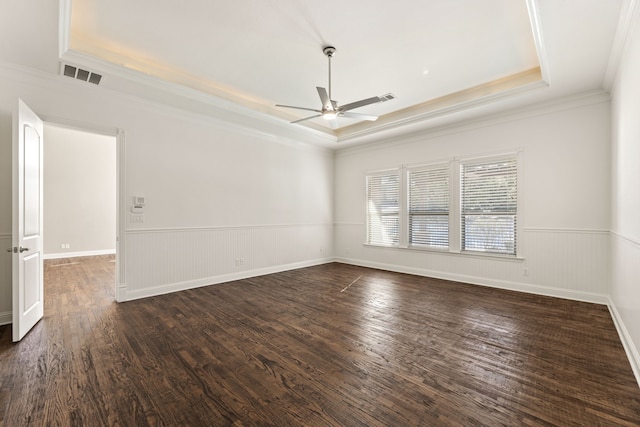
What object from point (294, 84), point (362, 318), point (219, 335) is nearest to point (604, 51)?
point (294, 84)

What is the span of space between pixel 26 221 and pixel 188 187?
2.04m

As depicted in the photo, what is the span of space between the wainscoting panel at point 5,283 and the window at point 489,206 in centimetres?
650

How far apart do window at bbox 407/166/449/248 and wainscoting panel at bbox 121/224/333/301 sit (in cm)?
235

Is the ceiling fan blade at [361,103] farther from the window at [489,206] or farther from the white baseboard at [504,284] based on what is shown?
the white baseboard at [504,284]

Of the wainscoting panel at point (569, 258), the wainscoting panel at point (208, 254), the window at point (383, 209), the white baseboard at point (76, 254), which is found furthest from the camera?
the white baseboard at point (76, 254)

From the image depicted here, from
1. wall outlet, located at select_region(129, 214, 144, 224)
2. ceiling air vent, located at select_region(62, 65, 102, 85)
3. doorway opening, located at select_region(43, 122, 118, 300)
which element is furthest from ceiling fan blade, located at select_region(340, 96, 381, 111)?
doorway opening, located at select_region(43, 122, 118, 300)

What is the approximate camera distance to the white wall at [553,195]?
397 centimetres

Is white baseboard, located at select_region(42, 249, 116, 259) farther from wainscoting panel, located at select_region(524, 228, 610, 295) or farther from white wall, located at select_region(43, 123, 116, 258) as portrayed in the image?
wainscoting panel, located at select_region(524, 228, 610, 295)

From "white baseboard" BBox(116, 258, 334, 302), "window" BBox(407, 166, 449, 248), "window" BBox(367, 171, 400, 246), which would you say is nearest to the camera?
"white baseboard" BBox(116, 258, 334, 302)

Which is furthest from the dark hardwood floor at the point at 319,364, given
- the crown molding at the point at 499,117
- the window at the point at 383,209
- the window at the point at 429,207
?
the crown molding at the point at 499,117

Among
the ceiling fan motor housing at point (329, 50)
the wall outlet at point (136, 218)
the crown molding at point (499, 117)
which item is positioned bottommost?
the wall outlet at point (136, 218)

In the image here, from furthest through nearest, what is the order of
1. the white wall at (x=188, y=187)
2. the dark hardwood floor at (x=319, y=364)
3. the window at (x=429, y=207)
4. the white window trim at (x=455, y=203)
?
1. the window at (x=429, y=207)
2. the white window trim at (x=455, y=203)
3. the white wall at (x=188, y=187)
4. the dark hardwood floor at (x=319, y=364)

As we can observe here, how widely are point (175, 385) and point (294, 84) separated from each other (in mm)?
3856

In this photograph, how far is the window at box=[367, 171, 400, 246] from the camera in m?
6.28
